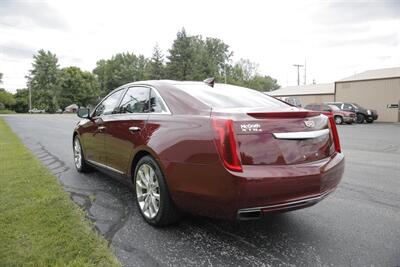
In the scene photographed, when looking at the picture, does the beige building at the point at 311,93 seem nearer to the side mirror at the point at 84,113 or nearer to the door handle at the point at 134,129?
the side mirror at the point at 84,113

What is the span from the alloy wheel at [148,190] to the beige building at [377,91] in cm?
3233

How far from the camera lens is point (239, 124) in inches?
115

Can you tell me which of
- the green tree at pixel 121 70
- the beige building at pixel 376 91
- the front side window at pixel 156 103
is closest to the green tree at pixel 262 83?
the green tree at pixel 121 70

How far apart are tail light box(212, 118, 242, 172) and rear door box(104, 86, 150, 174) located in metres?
1.14

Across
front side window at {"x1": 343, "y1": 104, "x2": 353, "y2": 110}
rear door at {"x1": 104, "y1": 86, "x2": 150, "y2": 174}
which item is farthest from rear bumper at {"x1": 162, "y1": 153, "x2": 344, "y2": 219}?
front side window at {"x1": 343, "y1": 104, "x2": 353, "y2": 110}

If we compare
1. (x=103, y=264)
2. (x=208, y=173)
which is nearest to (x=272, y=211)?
(x=208, y=173)

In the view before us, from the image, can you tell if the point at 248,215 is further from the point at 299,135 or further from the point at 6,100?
the point at 6,100

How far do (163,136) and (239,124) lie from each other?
0.89 meters

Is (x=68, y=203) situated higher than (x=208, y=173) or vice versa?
(x=208, y=173)

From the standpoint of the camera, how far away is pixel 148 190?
3.74 meters

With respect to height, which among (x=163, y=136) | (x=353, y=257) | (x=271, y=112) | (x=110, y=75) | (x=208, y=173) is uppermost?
(x=110, y=75)

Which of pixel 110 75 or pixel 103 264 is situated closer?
pixel 103 264

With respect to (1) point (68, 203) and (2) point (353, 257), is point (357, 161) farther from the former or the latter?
(1) point (68, 203)

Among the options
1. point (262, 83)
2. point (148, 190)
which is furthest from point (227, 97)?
point (262, 83)
